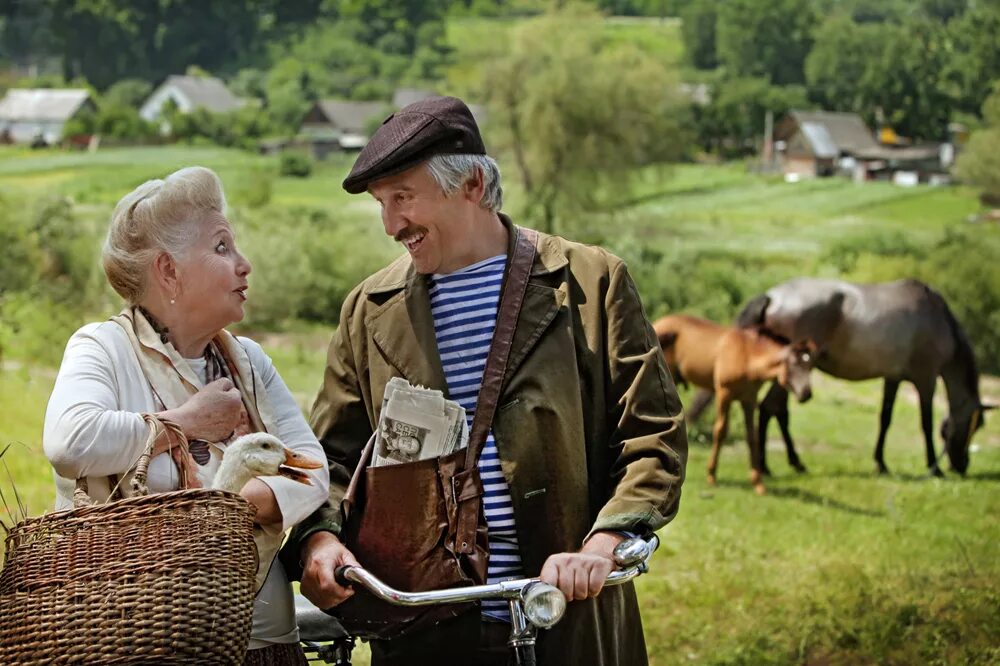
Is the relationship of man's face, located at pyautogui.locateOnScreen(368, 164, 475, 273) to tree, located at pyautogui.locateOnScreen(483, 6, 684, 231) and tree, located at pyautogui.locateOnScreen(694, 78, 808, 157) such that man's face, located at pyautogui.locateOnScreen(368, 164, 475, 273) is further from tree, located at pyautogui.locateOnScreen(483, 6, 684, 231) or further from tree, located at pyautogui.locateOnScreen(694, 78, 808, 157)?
tree, located at pyautogui.locateOnScreen(694, 78, 808, 157)

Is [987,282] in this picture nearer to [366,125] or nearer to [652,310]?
[652,310]

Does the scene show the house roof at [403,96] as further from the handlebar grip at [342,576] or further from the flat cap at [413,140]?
the handlebar grip at [342,576]

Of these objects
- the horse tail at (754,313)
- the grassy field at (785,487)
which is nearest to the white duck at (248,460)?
the grassy field at (785,487)

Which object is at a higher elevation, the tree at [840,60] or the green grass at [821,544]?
the tree at [840,60]

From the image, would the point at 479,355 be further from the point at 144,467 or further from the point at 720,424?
the point at 720,424

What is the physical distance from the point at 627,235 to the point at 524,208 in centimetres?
93

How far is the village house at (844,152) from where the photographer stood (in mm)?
11609

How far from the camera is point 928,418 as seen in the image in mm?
10109

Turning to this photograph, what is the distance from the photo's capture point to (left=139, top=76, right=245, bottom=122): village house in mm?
10531

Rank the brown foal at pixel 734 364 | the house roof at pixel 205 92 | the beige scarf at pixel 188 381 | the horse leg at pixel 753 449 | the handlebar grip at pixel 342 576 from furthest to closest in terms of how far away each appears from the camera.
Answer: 1. the house roof at pixel 205 92
2. the horse leg at pixel 753 449
3. the brown foal at pixel 734 364
4. the handlebar grip at pixel 342 576
5. the beige scarf at pixel 188 381

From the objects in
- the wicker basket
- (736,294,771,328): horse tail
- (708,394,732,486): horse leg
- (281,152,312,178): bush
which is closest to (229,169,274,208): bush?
(281,152,312,178): bush

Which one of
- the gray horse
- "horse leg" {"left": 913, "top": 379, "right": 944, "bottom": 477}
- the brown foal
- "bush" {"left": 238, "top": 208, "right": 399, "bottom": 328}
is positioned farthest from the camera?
"bush" {"left": 238, "top": 208, "right": 399, "bottom": 328}

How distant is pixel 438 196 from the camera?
290 centimetres

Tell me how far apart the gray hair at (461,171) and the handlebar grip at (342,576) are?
2.62 feet
